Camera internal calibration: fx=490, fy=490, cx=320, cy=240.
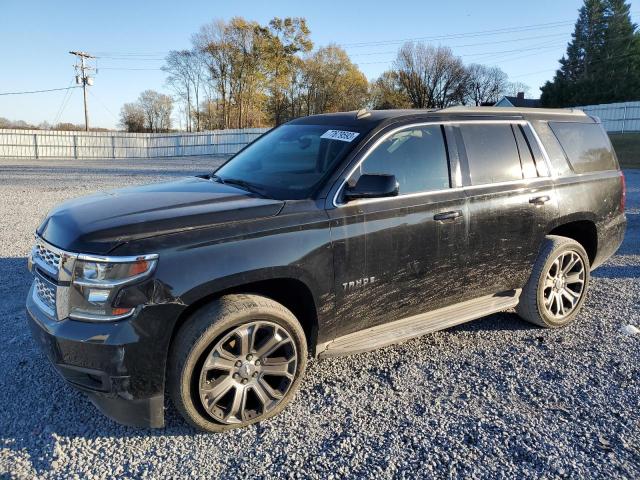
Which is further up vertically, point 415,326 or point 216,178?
point 216,178

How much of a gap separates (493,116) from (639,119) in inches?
1475

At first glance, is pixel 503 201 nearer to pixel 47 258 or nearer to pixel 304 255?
pixel 304 255

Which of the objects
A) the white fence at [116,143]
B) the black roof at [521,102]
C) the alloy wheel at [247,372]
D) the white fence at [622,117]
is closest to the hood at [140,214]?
the alloy wheel at [247,372]

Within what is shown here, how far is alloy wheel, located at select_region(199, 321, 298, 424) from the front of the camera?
286cm

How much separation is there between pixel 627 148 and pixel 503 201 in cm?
2873

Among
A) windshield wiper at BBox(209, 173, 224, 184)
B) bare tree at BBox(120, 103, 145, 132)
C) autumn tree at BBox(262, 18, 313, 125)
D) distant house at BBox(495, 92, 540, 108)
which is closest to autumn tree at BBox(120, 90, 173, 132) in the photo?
bare tree at BBox(120, 103, 145, 132)

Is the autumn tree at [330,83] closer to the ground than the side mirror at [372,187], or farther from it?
farther from it

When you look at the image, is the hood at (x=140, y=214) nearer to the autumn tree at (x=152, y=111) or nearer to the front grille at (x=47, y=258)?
the front grille at (x=47, y=258)

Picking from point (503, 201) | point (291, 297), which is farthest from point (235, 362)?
point (503, 201)

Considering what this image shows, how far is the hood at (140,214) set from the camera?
2.65 meters

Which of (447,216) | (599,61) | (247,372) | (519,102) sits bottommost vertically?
(247,372)

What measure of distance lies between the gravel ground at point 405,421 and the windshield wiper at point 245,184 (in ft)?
4.56

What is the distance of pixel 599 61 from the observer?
57219mm

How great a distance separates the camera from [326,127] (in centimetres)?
393
